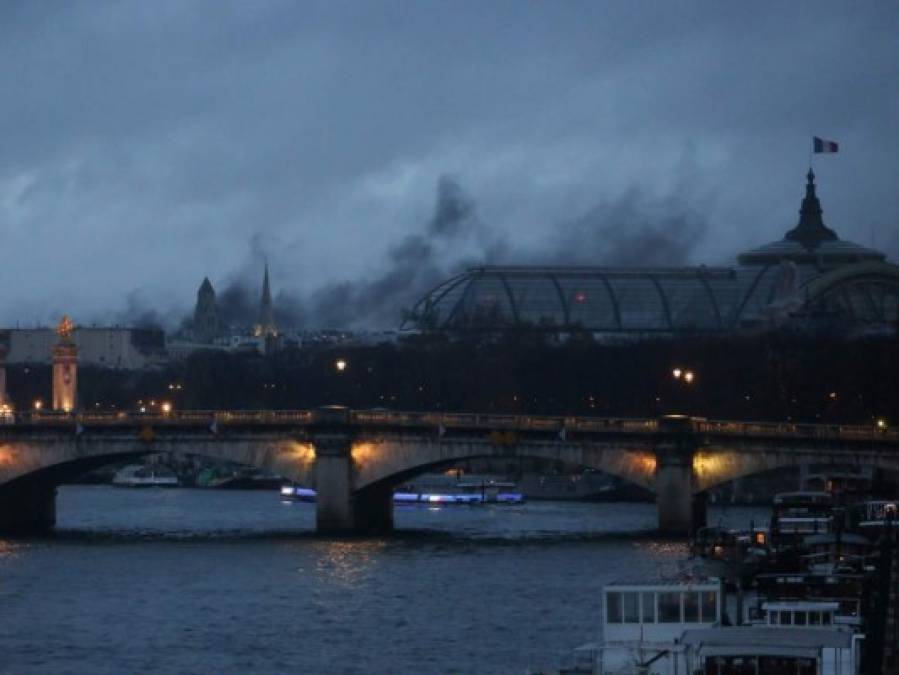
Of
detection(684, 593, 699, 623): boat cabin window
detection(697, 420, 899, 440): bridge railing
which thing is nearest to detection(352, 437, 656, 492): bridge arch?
detection(697, 420, 899, 440): bridge railing

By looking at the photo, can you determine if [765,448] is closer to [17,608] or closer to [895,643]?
[17,608]

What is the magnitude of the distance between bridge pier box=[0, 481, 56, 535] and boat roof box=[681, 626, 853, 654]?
5975cm

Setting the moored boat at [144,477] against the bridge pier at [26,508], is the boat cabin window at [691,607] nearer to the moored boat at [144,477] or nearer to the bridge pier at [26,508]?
the bridge pier at [26,508]

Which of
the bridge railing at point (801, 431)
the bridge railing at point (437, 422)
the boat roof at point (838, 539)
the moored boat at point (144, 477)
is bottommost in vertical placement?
the boat roof at point (838, 539)

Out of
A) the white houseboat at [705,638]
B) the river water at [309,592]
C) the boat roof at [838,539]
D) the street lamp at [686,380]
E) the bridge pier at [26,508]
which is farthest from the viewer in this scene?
the street lamp at [686,380]

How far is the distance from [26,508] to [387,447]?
14.7m

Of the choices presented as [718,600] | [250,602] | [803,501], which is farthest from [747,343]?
[718,600]

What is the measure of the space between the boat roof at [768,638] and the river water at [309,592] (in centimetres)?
1124

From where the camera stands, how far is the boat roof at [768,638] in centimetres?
5400

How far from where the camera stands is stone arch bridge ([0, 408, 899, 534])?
349ft

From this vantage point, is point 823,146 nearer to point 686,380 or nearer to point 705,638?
point 686,380

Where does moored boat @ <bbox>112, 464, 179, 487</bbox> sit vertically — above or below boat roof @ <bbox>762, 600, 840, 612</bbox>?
above

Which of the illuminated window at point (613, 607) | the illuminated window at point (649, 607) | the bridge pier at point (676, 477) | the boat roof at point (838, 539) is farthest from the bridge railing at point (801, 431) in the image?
the illuminated window at point (613, 607)

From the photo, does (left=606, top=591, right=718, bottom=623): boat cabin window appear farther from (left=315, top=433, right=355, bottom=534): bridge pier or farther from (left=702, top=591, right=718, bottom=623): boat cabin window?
(left=315, top=433, right=355, bottom=534): bridge pier
